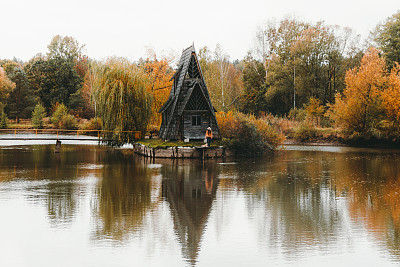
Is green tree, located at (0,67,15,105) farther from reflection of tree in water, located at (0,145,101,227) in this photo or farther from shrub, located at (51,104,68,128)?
reflection of tree in water, located at (0,145,101,227)

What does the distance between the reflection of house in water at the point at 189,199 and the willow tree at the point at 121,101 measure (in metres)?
10.1

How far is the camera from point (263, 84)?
57.2 m

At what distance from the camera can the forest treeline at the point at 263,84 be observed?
3266cm

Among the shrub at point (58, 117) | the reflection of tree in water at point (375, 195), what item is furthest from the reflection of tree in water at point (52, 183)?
the shrub at point (58, 117)

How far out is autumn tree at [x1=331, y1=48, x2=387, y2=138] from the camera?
40000 millimetres

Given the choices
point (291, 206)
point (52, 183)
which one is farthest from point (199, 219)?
point (52, 183)

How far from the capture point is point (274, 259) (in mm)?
7922

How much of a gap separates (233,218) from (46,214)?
5.02 metres

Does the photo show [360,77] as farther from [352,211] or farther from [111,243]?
[111,243]

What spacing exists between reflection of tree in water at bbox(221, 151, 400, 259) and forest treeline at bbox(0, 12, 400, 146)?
11046 mm

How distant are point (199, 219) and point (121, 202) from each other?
3.17m

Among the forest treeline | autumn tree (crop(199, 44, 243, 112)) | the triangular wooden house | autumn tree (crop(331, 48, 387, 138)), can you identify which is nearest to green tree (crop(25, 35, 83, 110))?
the forest treeline

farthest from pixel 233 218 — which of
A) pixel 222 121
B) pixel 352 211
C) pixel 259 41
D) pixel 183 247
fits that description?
pixel 259 41

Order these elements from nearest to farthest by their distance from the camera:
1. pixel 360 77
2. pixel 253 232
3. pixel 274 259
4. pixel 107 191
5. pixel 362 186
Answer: pixel 274 259, pixel 253 232, pixel 107 191, pixel 362 186, pixel 360 77
